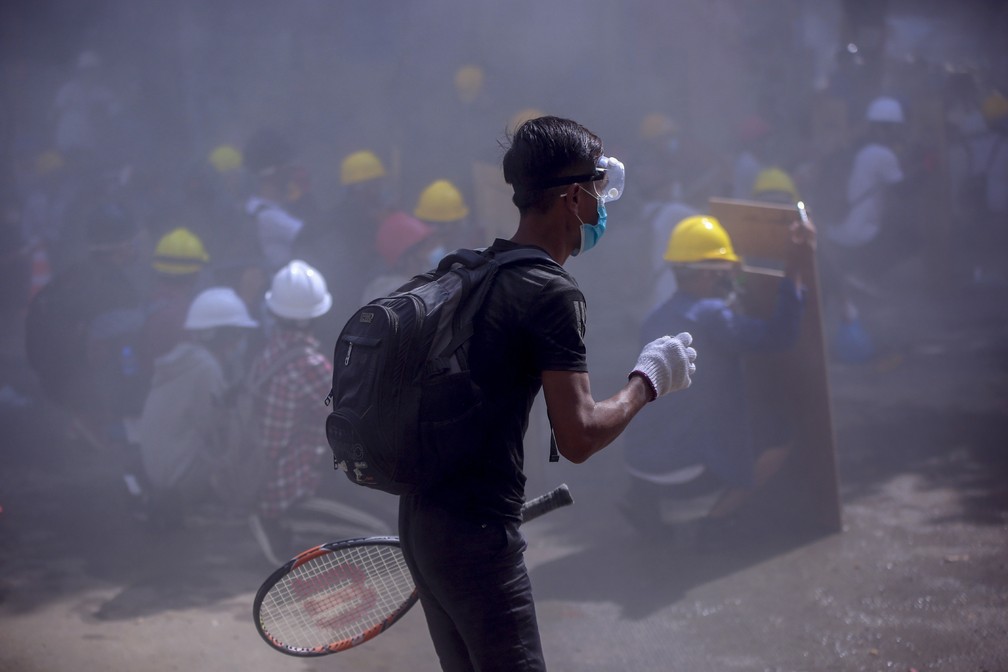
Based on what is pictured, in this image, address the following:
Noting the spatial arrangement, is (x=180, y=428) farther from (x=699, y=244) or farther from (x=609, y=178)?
(x=609, y=178)

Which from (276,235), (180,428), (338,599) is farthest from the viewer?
(276,235)

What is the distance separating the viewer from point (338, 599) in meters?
2.63

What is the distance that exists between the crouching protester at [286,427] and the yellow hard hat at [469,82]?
639 centimetres

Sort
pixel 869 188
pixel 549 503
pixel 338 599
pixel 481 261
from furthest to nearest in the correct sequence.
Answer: pixel 869 188, pixel 338 599, pixel 549 503, pixel 481 261

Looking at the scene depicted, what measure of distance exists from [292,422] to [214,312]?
1.33 meters

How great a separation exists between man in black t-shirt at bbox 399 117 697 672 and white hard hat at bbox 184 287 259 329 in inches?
167

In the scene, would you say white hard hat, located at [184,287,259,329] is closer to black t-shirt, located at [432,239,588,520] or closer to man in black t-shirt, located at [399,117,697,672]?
man in black t-shirt, located at [399,117,697,672]

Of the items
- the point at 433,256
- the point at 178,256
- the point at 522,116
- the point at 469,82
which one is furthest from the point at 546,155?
the point at 469,82

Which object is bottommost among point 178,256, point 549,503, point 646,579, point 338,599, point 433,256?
point 646,579

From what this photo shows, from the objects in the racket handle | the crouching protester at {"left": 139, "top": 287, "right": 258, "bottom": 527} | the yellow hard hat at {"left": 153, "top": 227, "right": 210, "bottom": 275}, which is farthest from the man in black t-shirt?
the yellow hard hat at {"left": 153, "top": 227, "right": 210, "bottom": 275}

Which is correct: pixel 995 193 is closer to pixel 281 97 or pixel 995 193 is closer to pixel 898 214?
pixel 898 214

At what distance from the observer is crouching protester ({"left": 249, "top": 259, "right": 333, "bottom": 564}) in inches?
196

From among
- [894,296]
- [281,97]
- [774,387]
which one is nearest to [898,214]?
[894,296]

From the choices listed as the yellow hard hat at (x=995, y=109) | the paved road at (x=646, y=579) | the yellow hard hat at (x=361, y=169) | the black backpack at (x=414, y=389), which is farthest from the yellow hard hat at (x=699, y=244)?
the yellow hard hat at (x=995, y=109)
